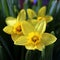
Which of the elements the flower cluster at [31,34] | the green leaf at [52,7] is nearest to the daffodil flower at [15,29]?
the flower cluster at [31,34]

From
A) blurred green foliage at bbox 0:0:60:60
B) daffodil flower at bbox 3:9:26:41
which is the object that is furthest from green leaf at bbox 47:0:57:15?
daffodil flower at bbox 3:9:26:41

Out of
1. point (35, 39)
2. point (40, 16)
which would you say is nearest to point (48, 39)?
point (35, 39)

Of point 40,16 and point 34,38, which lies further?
point 40,16

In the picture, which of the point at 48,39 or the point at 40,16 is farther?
the point at 40,16

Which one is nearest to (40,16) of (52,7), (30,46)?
(52,7)

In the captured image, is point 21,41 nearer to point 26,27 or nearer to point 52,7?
point 26,27

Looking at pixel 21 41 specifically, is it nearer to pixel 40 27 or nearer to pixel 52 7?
pixel 40 27

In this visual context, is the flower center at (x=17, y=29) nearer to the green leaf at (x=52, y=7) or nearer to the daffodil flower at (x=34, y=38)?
the daffodil flower at (x=34, y=38)
